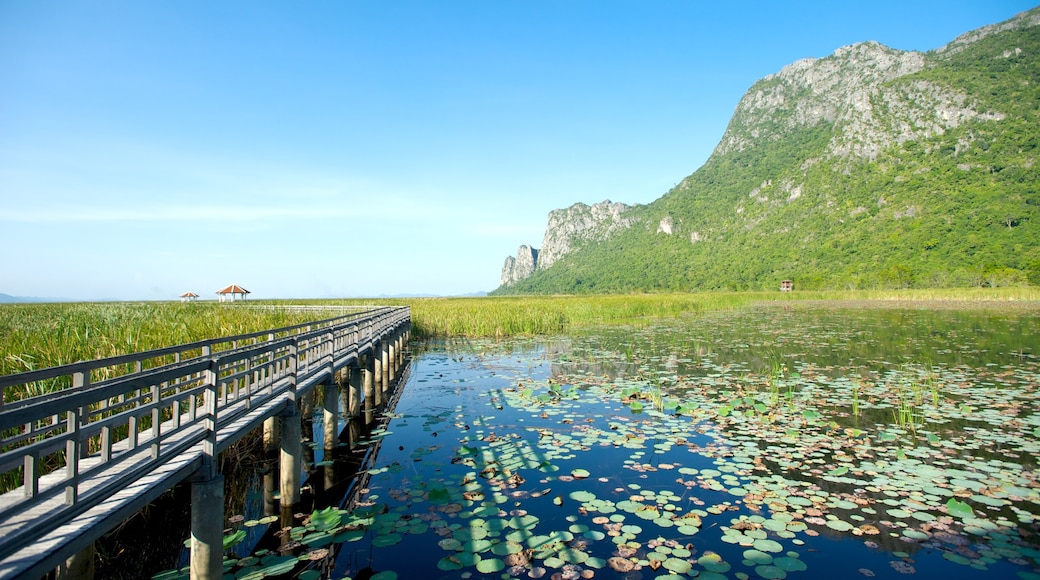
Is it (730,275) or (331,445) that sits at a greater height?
(730,275)

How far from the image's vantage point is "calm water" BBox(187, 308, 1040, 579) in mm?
5223

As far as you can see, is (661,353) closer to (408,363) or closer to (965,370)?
(965,370)

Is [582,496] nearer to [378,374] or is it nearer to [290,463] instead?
→ [290,463]

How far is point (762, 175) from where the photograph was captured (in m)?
148

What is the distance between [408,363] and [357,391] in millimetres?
9159

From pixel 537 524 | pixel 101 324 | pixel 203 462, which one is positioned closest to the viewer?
pixel 203 462

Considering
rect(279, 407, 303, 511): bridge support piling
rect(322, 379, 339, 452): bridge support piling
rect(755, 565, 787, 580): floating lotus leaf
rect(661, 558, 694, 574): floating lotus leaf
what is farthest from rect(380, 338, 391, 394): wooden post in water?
rect(755, 565, 787, 580): floating lotus leaf

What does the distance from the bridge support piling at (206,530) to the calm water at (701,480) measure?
23.1 inches

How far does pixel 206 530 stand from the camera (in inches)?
184

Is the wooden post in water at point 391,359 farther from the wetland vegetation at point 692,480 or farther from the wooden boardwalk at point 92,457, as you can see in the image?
the wooden boardwalk at point 92,457

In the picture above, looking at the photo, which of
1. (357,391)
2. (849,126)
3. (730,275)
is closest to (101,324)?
(357,391)

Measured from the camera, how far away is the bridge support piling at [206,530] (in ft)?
15.0

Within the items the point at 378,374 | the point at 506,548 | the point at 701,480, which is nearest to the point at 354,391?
the point at 378,374

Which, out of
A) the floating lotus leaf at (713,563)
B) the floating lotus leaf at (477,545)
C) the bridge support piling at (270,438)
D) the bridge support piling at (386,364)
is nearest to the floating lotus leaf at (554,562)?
the floating lotus leaf at (477,545)
